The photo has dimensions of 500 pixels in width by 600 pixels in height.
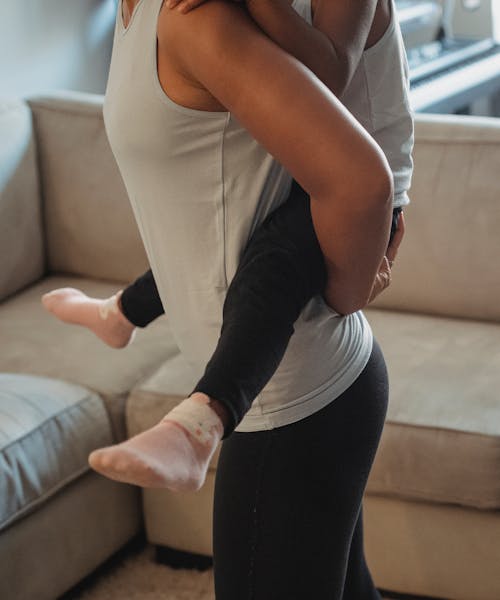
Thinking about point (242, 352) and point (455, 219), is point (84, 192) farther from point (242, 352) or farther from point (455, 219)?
point (242, 352)

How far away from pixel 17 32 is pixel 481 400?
187 cm

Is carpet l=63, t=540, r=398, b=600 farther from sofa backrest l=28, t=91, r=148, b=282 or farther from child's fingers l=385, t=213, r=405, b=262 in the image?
child's fingers l=385, t=213, r=405, b=262

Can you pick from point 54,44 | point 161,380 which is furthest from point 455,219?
point 54,44

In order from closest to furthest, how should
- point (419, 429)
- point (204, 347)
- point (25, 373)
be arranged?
point (204, 347) → point (419, 429) → point (25, 373)

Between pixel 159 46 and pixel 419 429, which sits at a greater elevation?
pixel 159 46

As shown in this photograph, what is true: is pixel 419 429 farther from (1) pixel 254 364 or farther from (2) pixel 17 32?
(2) pixel 17 32

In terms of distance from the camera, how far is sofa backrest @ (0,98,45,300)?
254cm

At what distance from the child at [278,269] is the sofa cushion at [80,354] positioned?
1.02 m

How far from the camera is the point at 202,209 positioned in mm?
1074

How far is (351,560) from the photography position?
1313mm

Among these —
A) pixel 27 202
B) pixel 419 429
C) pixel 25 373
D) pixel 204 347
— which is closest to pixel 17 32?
pixel 27 202

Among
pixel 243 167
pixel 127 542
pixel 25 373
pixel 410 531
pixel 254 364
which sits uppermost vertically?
pixel 243 167

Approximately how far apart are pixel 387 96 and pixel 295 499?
46 centimetres

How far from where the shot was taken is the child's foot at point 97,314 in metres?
1.45
